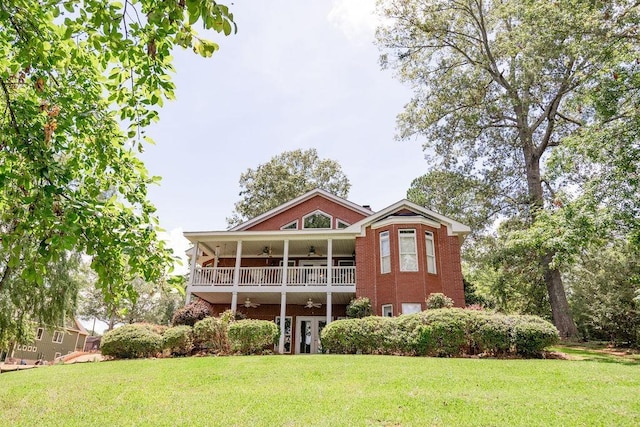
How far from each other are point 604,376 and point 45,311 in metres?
18.7

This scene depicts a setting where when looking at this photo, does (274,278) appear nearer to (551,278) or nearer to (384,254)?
(384,254)

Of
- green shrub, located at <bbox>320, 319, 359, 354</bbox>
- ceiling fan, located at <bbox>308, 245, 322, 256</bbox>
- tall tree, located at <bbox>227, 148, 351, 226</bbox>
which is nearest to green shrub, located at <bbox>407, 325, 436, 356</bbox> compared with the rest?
green shrub, located at <bbox>320, 319, 359, 354</bbox>

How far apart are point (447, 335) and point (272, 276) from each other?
10.0 meters

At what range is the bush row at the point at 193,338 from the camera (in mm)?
15320

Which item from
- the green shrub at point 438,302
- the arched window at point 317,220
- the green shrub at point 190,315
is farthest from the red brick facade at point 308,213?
the green shrub at point 438,302

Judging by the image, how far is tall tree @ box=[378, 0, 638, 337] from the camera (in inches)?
891

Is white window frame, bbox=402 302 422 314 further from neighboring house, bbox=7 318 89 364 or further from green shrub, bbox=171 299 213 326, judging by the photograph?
neighboring house, bbox=7 318 89 364

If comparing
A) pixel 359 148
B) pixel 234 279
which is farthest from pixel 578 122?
pixel 234 279

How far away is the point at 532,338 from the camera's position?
12.4 meters

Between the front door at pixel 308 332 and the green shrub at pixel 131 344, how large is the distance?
8.04 meters

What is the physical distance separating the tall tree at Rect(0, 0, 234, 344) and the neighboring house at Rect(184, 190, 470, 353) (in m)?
14.9

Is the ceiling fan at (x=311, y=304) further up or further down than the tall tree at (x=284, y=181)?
further down

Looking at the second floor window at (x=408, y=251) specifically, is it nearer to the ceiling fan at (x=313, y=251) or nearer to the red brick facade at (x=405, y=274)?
the red brick facade at (x=405, y=274)

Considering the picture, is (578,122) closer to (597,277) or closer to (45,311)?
(597,277)
